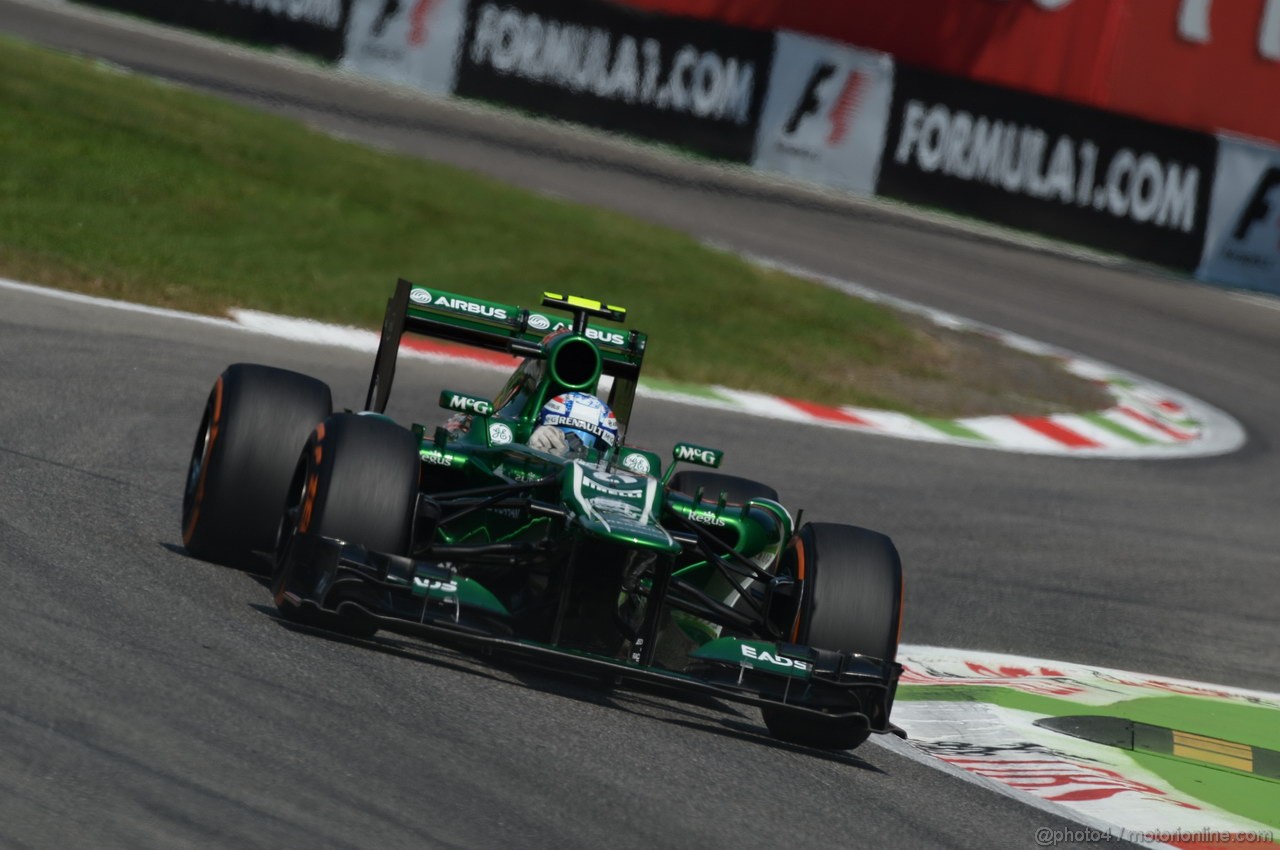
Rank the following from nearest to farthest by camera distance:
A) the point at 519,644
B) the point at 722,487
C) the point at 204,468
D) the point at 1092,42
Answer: the point at 519,644 → the point at 204,468 → the point at 722,487 → the point at 1092,42

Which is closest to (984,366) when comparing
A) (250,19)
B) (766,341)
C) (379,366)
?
(766,341)

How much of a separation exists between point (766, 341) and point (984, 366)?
2.33 meters

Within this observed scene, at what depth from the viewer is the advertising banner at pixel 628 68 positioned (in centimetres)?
2575

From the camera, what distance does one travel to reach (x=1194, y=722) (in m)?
8.02

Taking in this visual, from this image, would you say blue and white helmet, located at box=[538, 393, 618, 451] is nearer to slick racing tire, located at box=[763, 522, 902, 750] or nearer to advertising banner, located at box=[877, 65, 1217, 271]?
slick racing tire, located at box=[763, 522, 902, 750]

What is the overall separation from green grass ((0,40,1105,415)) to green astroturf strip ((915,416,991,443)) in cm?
31

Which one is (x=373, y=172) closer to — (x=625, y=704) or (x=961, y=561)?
(x=961, y=561)

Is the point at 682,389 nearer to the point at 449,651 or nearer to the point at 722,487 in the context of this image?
the point at 722,487

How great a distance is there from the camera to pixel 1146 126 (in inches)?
979

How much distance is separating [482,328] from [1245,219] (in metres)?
19.2

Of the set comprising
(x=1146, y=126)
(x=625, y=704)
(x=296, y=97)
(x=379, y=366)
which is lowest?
(x=625, y=704)

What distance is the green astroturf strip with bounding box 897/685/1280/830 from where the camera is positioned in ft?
22.2

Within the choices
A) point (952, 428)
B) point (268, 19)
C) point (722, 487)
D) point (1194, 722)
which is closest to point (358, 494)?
point (722, 487)

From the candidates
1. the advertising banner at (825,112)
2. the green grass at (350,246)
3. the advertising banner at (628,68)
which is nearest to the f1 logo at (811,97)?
the advertising banner at (825,112)
